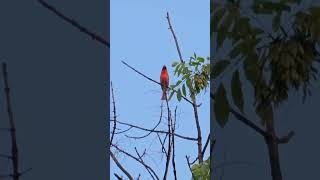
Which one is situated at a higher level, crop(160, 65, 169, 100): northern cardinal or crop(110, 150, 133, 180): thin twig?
crop(160, 65, 169, 100): northern cardinal

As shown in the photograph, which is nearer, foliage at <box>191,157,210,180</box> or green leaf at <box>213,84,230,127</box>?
green leaf at <box>213,84,230,127</box>

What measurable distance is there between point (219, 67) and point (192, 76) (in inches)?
11.7

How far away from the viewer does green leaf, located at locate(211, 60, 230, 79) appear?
54.6 inches

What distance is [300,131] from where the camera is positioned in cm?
138

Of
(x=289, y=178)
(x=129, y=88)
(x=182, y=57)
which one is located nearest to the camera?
(x=289, y=178)
